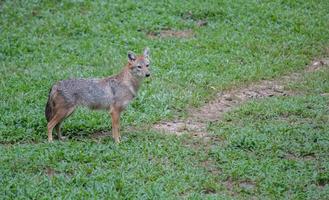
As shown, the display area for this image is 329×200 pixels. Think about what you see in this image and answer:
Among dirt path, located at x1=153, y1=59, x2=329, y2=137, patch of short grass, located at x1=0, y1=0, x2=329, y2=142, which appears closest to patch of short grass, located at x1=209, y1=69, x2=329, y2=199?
dirt path, located at x1=153, y1=59, x2=329, y2=137

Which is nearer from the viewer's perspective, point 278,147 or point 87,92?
point 278,147

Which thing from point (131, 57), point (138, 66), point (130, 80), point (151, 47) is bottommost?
point (151, 47)

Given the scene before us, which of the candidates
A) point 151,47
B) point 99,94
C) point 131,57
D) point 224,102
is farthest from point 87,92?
point 151,47

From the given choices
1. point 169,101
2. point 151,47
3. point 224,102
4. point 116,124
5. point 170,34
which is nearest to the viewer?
point 116,124

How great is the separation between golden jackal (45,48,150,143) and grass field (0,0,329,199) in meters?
0.41

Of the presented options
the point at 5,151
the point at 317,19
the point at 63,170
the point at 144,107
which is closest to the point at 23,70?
the point at 144,107

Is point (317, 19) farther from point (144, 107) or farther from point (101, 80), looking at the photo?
point (101, 80)

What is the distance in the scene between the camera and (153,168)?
905 centimetres

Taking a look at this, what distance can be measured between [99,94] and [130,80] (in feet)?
1.92

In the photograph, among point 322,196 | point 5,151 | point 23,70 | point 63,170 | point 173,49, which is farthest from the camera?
point 173,49

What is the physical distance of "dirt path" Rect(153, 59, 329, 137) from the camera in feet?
35.7

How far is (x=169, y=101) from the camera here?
1190cm

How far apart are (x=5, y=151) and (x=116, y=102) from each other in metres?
1.92

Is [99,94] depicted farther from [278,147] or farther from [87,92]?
[278,147]
